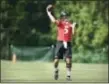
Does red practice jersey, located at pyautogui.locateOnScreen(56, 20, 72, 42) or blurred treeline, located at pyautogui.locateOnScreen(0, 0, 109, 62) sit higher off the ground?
red practice jersey, located at pyautogui.locateOnScreen(56, 20, 72, 42)

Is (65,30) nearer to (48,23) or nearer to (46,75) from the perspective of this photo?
(46,75)

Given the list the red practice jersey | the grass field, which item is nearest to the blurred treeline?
the grass field

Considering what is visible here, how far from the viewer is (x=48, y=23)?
73.9ft

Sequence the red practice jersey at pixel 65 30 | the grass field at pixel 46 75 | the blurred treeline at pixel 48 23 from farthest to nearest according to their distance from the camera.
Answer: the blurred treeline at pixel 48 23
the red practice jersey at pixel 65 30
the grass field at pixel 46 75

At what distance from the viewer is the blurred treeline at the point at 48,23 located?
2122 cm

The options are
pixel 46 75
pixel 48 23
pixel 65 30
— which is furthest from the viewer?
pixel 48 23

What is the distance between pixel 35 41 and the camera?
22000 mm

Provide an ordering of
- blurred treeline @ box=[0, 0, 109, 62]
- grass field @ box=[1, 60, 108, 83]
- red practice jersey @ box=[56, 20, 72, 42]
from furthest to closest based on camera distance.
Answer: blurred treeline @ box=[0, 0, 109, 62] → red practice jersey @ box=[56, 20, 72, 42] → grass field @ box=[1, 60, 108, 83]

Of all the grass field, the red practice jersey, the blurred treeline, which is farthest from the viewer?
the blurred treeline

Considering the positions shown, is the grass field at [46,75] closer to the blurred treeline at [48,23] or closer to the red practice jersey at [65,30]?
the red practice jersey at [65,30]

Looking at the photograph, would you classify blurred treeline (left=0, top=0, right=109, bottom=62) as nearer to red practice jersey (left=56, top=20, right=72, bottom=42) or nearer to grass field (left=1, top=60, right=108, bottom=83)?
grass field (left=1, top=60, right=108, bottom=83)

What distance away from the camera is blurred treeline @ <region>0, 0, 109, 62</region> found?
69.6 feet

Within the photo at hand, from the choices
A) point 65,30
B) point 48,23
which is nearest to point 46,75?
point 65,30

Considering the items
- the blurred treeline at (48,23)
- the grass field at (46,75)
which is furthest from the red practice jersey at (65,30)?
the blurred treeline at (48,23)
